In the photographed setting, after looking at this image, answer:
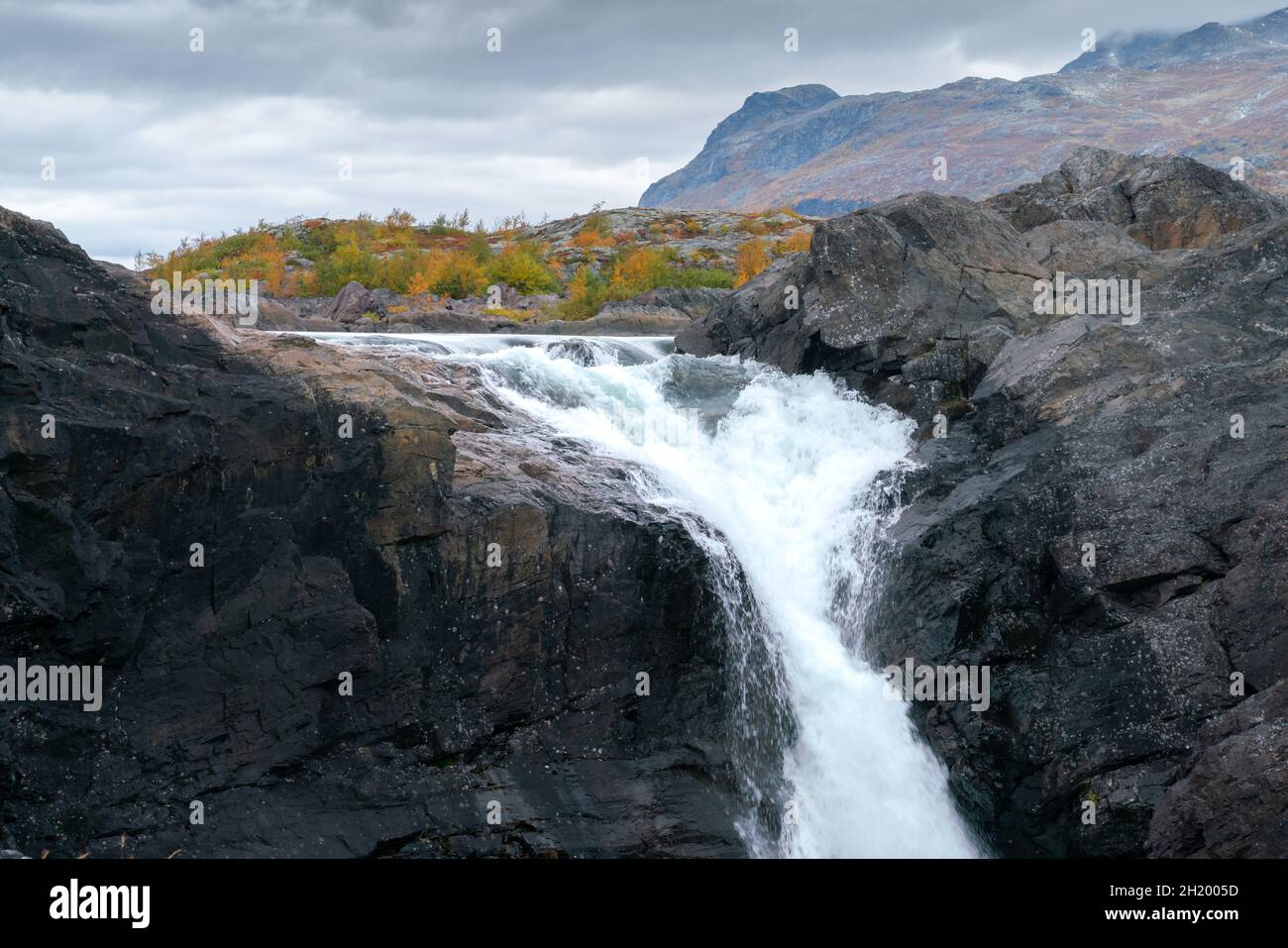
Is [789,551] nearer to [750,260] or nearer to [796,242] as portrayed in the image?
[750,260]

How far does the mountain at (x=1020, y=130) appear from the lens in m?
116

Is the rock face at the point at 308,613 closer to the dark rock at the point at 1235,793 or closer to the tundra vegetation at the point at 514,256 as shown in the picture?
the dark rock at the point at 1235,793

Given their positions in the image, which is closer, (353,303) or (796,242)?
(353,303)

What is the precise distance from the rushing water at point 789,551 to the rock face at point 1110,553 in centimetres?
55

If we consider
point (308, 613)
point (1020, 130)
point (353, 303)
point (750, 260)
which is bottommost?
point (308, 613)

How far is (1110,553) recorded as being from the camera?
13.5 metres

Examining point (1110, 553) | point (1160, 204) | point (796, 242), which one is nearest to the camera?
point (1110, 553)

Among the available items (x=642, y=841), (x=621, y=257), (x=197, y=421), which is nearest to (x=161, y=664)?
(x=197, y=421)

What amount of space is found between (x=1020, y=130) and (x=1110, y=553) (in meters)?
130

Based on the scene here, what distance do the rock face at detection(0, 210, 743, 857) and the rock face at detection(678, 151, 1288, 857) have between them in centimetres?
346

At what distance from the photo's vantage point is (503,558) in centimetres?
1277

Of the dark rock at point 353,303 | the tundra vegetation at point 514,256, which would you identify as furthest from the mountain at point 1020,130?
the dark rock at point 353,303

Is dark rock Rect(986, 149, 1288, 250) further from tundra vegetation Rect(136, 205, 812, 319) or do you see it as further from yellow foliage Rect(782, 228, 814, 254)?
yellow foliage Rect(782, 228, 814, 254)

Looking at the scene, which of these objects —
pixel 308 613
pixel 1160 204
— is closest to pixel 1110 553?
pixel 308 613
